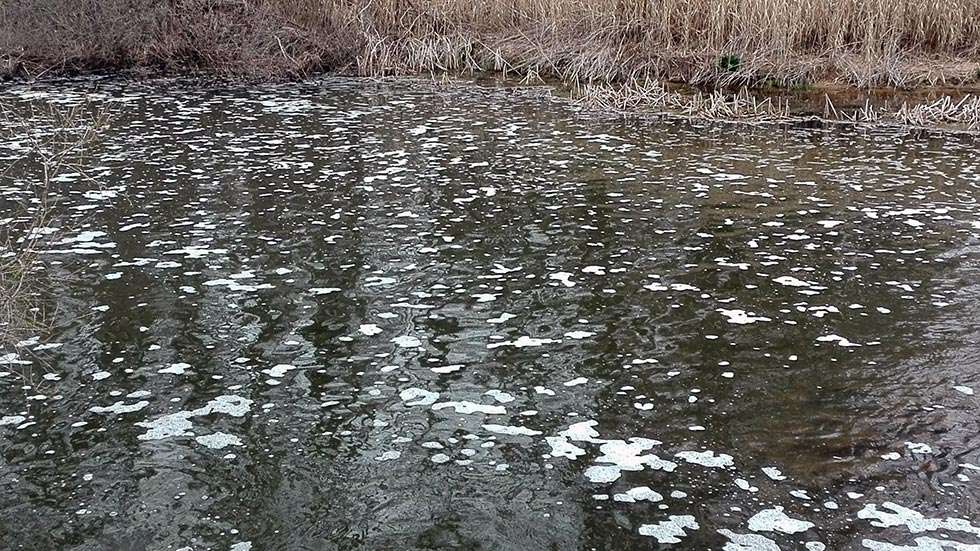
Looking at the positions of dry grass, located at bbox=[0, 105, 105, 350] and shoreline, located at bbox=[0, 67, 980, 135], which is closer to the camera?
dry grass, located at bbox=[0, 105, 105, 350]

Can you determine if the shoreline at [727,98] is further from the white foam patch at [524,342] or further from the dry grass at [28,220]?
the white foam patch at [524,342]

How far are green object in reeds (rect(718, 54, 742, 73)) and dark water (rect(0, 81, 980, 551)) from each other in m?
7.09

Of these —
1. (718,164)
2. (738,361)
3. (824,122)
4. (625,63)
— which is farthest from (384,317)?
(625,63)

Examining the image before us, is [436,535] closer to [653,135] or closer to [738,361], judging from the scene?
[738,361]

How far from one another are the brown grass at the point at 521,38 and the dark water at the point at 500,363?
7.22 m

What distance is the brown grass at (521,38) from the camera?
20.0 meters

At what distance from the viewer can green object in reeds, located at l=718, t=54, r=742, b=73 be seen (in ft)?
66.3

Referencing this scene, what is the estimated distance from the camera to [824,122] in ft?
56.4

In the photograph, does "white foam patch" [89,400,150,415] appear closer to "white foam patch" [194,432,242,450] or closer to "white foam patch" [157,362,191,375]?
"white foam patch" [157,362,191,375]

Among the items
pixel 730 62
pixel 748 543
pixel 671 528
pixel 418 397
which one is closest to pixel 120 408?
pixel 418 397

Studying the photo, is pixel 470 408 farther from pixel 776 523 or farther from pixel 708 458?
pixel 776 523

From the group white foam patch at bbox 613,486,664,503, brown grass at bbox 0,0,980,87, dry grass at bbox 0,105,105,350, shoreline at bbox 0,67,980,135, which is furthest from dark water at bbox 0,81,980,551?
brown grass at bbox 0,0,980,87

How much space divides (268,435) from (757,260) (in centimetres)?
529

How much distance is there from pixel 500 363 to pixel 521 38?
16993mm
